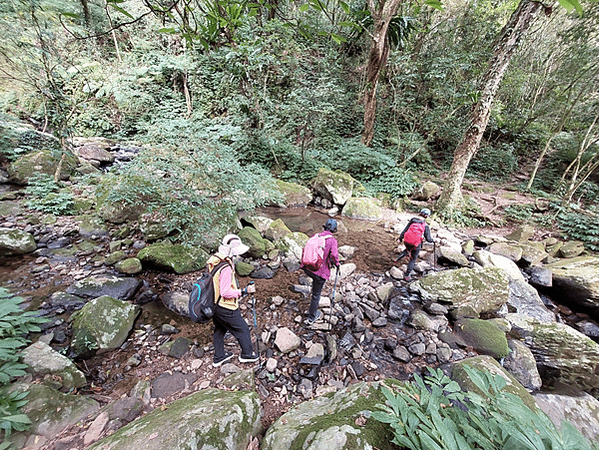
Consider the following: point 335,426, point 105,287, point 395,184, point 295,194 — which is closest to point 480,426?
point 335,426

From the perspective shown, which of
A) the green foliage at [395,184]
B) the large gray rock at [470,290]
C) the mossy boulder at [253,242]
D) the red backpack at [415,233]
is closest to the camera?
the large gray rock at [470,290]

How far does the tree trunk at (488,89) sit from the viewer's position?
22.0 feet

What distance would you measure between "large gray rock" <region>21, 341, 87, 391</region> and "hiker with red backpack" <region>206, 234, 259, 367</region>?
1.56 m

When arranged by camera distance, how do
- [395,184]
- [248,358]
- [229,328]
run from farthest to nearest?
[395,184]
[248,358]
[229,328]

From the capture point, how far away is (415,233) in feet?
18.4

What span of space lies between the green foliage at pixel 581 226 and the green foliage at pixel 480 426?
30.5 feet

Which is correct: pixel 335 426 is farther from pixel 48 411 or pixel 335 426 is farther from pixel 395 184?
pixel 395 184

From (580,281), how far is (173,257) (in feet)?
28.0

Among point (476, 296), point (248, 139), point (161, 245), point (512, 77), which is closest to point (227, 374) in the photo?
point (161, 245)

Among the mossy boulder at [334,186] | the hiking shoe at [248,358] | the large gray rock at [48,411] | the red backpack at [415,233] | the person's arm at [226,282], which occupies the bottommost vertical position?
the large gray rock at [48,411]

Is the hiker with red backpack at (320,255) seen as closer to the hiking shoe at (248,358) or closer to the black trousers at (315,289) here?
the black trousers at (315,289)

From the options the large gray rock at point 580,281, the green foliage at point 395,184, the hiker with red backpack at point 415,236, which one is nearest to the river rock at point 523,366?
the hiker with red backpack at point 415,236

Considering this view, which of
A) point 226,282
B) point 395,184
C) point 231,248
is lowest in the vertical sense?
point 226,282

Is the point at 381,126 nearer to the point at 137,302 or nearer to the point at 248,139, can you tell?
the point at 248,139
